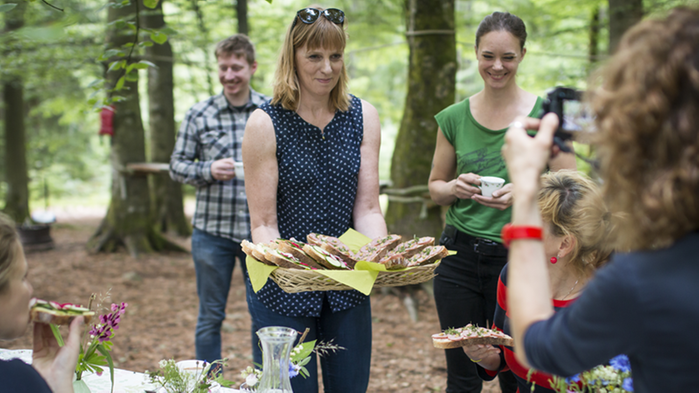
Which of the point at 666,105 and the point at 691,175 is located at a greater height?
the point at 666,105

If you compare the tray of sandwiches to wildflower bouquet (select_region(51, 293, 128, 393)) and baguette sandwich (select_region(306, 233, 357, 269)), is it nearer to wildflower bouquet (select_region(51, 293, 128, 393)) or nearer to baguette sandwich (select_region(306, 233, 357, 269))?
baguette sandwich (select_region(306, 233, 357, 269))

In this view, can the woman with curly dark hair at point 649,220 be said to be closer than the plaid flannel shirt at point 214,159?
Yes

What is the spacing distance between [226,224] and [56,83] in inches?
366

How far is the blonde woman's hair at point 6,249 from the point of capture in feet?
4.31

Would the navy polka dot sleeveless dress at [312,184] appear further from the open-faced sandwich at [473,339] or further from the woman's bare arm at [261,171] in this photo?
the open-faced sandwich at [473,339]

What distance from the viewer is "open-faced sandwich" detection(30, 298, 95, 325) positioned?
52.9 inches

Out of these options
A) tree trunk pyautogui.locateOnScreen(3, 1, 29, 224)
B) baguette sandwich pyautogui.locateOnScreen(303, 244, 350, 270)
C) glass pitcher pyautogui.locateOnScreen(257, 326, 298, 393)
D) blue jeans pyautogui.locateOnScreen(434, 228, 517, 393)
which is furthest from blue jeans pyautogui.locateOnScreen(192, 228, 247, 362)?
tree trunk pyautogui.locateOnScreen(3, 1, 29, 224)

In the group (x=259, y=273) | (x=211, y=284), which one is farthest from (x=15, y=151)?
(x=259, y=273)

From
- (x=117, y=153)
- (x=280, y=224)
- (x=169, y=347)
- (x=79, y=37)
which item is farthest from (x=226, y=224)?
(x=79, y=37)

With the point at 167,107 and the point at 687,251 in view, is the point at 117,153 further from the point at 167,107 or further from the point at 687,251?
the point at 687,251

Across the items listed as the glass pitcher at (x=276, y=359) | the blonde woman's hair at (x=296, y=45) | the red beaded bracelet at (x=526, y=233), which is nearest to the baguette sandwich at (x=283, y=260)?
the glass pitcher at (x=276, y=359)

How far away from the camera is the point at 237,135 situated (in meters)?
3.76

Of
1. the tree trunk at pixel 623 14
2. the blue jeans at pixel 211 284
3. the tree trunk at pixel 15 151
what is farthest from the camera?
the tree trunk at pixel 15 151

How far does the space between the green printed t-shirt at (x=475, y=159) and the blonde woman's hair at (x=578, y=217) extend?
0.52 metres
